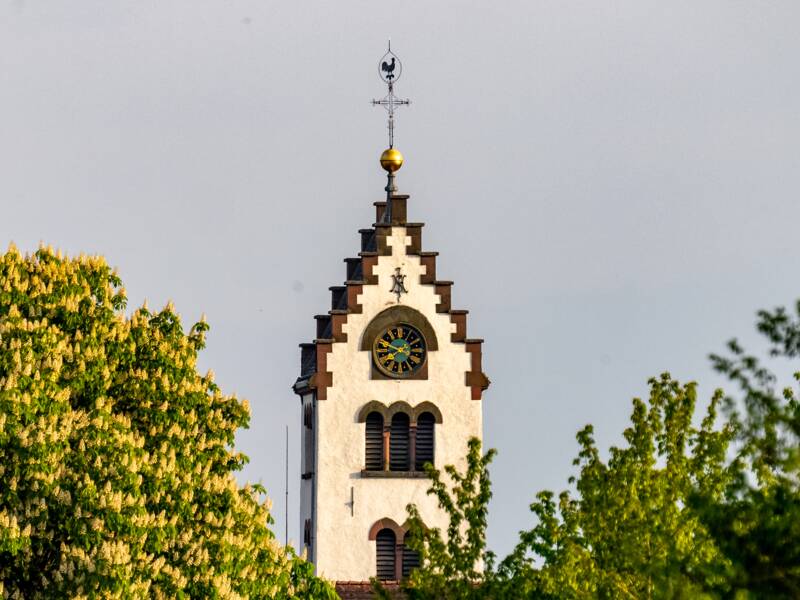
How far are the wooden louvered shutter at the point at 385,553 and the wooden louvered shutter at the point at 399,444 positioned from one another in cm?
193

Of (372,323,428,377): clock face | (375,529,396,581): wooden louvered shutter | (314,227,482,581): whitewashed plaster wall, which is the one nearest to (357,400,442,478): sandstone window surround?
(314,227,482,581): whitewashed plaster wall

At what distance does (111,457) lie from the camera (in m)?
41.8

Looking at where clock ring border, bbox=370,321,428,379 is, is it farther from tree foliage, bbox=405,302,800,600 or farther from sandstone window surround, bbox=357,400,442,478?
tree foliage, bbox=405,302,800,600

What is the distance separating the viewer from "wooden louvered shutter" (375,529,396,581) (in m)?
64.9

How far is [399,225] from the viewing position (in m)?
66.4

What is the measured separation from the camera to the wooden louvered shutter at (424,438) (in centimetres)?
6589

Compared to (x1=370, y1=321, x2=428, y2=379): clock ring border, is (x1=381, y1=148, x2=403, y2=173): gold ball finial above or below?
above

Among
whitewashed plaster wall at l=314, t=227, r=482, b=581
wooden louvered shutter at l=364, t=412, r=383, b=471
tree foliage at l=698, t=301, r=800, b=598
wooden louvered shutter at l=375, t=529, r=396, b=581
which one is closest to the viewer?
tree foliage at l=698, t=301, r=800, b=598

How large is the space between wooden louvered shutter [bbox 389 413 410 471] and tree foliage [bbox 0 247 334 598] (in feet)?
60.7

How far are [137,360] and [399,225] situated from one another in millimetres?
22107

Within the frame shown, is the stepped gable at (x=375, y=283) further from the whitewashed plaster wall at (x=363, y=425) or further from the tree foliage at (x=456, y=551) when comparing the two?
the tree foliage at (x=456, y=551)

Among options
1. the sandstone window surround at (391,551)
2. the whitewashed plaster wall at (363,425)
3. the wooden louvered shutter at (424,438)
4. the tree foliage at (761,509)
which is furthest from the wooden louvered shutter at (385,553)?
the tree foliage at (761,509)

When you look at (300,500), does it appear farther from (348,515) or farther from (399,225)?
(399,225)

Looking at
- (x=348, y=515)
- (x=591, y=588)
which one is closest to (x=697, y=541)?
(x=591, y=588)
